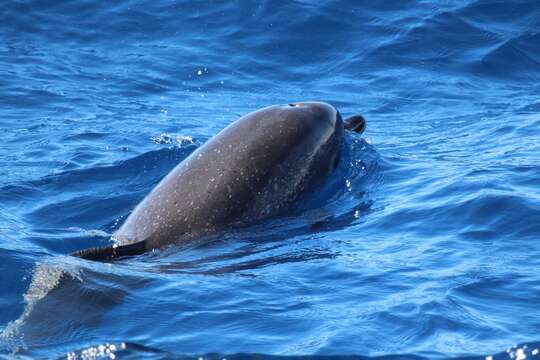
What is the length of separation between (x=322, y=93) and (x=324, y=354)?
1027 centimetres

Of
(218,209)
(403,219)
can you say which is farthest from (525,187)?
(218,209)

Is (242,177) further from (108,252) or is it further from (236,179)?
(108,252)

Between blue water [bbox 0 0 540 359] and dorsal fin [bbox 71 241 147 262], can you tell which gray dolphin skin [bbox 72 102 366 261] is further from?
blue water [bbox 0 0 540 359]

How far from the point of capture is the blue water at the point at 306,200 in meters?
8.47

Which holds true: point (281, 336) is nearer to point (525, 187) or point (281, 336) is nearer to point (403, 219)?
point (403, 219)

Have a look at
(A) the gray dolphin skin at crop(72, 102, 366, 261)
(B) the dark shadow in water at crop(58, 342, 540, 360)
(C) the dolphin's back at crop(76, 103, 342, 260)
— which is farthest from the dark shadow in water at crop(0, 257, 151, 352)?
(C) the dolphin's back at crop(76, 103, 342, 260)

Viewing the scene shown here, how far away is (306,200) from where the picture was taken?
1180 centimetres

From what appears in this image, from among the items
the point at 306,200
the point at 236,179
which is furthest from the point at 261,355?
the point at 306,200

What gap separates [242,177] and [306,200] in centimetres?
88

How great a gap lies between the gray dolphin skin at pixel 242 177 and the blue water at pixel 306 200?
24cm

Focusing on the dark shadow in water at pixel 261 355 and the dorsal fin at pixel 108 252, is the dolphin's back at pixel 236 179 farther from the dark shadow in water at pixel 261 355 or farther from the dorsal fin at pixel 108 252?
the dark shadow in water at pixel 261 355

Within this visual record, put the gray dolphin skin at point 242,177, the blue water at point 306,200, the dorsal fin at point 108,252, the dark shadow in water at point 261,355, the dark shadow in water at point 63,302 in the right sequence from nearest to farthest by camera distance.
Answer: the dark shadow in water at point 261,355 < the dark shadow in water at point 63,302 < the blue water at point 306,200 < the dorsal fin at point 108,252 < the gray dolphin skin at point 242,177

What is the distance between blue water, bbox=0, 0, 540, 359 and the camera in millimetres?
8469

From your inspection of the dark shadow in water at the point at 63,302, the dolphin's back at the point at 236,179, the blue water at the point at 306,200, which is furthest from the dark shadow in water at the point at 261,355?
the dolphin's back at the point at 236,179
